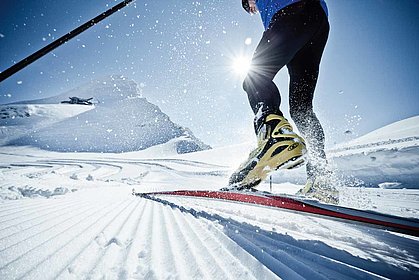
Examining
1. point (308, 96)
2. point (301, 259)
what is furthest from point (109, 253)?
point (308, 96)

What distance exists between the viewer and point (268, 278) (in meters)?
0.43

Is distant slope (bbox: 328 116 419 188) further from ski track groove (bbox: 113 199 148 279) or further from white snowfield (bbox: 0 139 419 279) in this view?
ski track groove (bbox: 113 199 148 279)

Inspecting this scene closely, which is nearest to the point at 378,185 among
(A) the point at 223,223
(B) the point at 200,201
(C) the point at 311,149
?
(C) the point at 311,149

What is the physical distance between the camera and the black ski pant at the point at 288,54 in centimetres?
119

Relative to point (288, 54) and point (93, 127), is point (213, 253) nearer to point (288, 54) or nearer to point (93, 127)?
point (288, 54)

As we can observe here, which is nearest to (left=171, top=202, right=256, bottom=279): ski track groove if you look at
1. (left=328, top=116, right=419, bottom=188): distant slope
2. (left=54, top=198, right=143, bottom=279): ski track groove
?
(left=54, top=198, right=143, bottom=279): ski track groove

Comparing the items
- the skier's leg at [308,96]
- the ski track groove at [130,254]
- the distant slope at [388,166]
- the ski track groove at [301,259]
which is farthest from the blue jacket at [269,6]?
the distant slope at [388,166]

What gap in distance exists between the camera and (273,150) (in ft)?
3.74

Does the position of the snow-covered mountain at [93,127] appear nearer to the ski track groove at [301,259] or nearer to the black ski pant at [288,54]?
the black ski pant at [288,54]

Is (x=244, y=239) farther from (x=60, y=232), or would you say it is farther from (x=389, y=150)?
(x=389, y=150)

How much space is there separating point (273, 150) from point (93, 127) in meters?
39.6

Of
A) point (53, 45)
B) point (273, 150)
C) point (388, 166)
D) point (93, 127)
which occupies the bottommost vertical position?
point (273, 150)

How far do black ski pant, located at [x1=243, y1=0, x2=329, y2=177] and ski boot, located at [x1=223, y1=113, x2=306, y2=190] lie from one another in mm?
79

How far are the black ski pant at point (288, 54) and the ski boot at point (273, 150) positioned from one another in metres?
0.08
